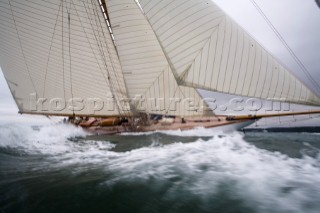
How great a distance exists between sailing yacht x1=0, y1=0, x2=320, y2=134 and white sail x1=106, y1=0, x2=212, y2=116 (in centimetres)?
5

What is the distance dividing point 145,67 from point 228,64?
4.99m

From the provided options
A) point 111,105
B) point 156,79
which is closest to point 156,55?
point 156,79

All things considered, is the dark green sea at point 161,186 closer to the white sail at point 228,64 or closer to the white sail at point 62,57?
the white sail at point 228,64

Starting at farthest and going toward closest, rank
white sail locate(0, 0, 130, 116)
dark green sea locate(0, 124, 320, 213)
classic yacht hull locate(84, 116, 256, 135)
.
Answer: classic yacht hull locate(84, 116, 256, 135) < white sail locate(0, 0, 130, 116) < dark green sea locate(0, 124, 320, 213)

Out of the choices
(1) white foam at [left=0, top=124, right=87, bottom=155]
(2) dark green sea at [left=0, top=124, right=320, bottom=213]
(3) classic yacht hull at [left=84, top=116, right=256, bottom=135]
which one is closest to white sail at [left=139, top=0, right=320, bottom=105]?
(2) dark green sea at [left=0, top=124, right=320, bottom=213]

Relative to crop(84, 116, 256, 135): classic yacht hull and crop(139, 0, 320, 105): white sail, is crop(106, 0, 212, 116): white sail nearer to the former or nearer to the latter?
crop(84, 116, 256, 135): classic yacht hull

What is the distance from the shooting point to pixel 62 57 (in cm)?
1162

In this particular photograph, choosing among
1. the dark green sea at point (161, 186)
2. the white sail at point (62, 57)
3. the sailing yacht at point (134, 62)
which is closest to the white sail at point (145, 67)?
the sailing yacht at point (134, 62)

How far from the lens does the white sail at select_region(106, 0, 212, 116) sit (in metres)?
10.2

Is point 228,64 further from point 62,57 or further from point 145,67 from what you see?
point 62,57

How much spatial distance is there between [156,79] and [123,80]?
2.48m

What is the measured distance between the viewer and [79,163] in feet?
14.7

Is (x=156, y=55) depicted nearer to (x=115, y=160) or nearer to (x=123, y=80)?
(x=123, y=80)

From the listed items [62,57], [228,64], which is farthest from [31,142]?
[228,64]
